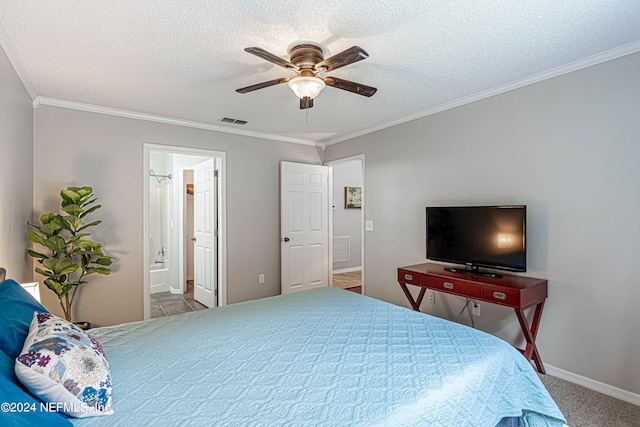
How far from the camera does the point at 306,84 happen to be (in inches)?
82.8

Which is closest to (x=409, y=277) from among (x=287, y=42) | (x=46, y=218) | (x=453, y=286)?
(x=453, y=286)

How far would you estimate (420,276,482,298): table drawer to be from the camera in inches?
105

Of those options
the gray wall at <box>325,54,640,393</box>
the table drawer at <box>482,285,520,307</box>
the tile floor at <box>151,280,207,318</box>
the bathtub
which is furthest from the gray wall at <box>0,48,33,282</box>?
the gray wall at <box>325,54,640,393</box>

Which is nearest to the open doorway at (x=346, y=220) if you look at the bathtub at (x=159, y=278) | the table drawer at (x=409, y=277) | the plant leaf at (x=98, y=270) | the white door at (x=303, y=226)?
the white door at (x=303, y=226)

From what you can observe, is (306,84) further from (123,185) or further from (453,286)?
(123,185)

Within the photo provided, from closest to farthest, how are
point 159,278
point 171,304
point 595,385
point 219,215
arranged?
1. point 595,385
2. point 219,215
3. point 171,304
4. point 159,278

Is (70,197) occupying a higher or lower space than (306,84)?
lower

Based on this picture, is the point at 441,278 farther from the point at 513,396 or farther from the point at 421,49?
the point at 421,49

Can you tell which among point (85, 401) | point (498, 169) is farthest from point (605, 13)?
point (85, 401)

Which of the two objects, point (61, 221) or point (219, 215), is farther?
point (219, 215)

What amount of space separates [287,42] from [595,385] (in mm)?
3312

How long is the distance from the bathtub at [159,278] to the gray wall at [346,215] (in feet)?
10.6

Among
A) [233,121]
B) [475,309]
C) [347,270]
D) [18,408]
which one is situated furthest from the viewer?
[347,270]

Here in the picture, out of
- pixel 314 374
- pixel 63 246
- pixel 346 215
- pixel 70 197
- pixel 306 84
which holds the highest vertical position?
pixel 306 84
